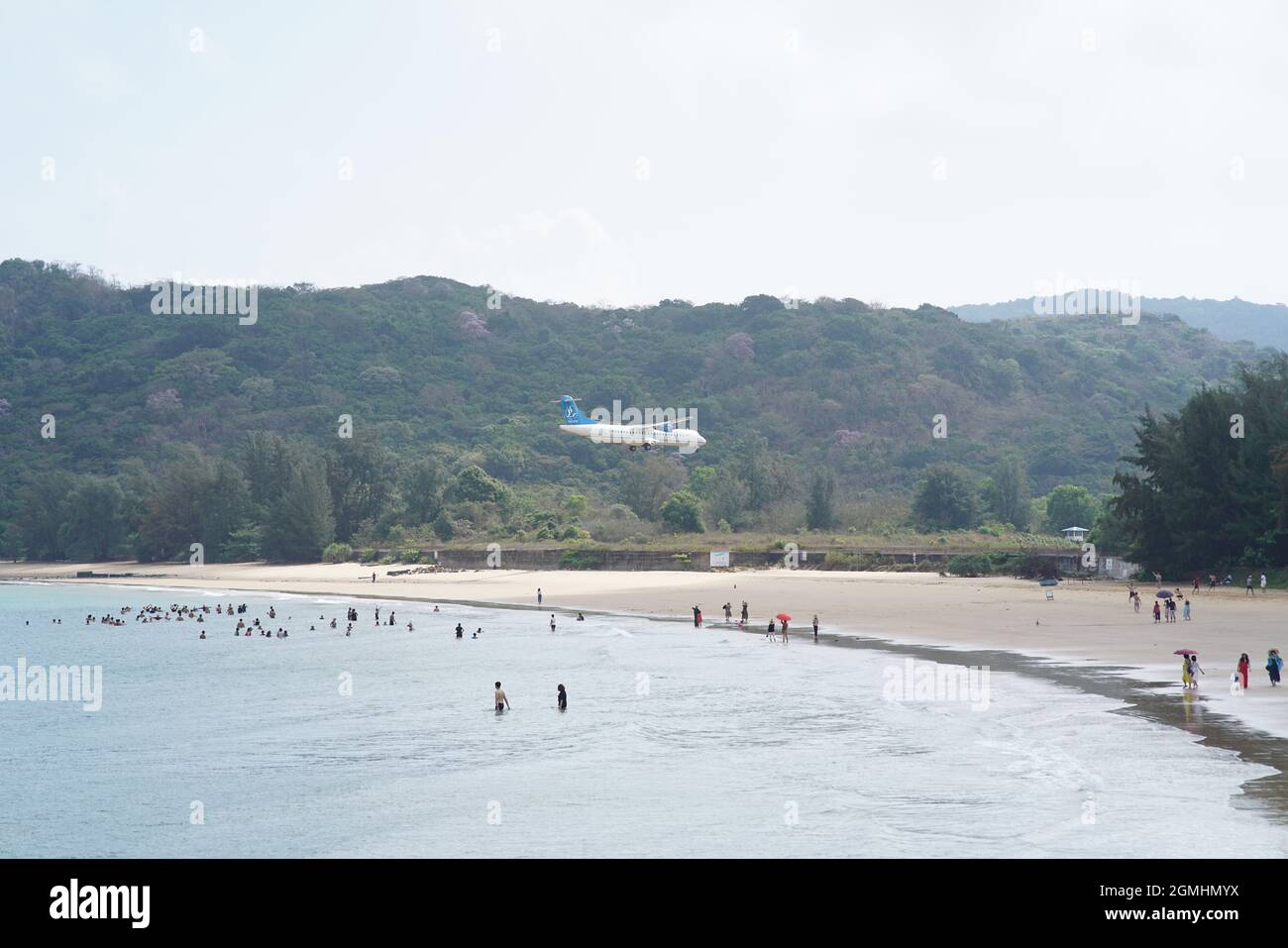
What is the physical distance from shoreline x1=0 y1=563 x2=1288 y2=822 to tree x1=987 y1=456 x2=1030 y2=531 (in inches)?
1601

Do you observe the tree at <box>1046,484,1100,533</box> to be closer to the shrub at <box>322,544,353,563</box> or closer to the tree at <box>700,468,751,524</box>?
the tree at <box>700,468,751,524</box>

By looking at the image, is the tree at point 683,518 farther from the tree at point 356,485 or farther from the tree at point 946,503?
the tree at point 356,485

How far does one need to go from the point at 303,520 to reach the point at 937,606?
77.7 metres

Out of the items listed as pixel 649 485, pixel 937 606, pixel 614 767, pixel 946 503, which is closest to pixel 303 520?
pixel 649 485

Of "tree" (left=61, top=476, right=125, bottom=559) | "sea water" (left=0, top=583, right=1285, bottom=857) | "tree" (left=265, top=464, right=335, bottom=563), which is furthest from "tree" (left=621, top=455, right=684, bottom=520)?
"sea water" (left=0, top=583, right=1285, bottom=857)

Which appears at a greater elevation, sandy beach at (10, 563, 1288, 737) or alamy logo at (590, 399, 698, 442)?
alamy logo at (590, 399, 698, 442)

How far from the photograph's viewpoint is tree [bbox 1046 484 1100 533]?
392 feet

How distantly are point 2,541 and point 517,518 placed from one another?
2559 inches

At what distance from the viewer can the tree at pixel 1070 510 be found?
119444mm

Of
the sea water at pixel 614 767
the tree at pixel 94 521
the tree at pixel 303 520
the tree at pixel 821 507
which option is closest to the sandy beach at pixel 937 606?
the sea water at pixel 614 767

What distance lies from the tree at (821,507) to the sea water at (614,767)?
219ft

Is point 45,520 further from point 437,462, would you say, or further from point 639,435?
point 639,435
